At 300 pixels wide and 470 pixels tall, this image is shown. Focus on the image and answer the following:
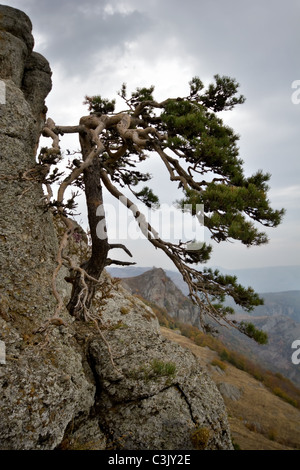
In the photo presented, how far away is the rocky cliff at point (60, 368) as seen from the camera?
4.03 metres

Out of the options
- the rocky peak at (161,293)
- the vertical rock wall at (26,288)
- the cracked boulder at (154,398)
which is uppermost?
the vertical rock wall at (26,288)

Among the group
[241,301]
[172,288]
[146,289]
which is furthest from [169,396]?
[172,288]

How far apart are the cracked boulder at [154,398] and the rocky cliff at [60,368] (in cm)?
2

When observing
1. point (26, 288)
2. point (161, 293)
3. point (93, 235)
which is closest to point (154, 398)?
point (26, 288)

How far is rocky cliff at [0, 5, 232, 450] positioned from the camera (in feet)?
13.2

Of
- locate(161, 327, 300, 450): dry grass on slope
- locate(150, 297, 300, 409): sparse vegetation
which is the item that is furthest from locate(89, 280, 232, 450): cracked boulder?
locate(150, 297, 300, 409): sparse vegetation

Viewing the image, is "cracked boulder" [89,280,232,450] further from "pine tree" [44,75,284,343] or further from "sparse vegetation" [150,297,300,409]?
"sparse vegetation" [150,297,300,409]

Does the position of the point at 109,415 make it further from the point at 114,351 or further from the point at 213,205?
the point at 213,205

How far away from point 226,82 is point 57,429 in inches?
378

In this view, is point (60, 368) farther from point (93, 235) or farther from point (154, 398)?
point (93, 235)

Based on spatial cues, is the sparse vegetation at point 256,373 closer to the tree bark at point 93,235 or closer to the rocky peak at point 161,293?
the rocky peak at point 161,293

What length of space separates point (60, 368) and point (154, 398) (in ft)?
6.33

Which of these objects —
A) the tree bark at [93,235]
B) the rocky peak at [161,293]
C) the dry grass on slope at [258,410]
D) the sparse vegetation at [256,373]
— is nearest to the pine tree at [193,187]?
the tree bark at [93,235]

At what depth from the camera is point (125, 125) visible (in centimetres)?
747
